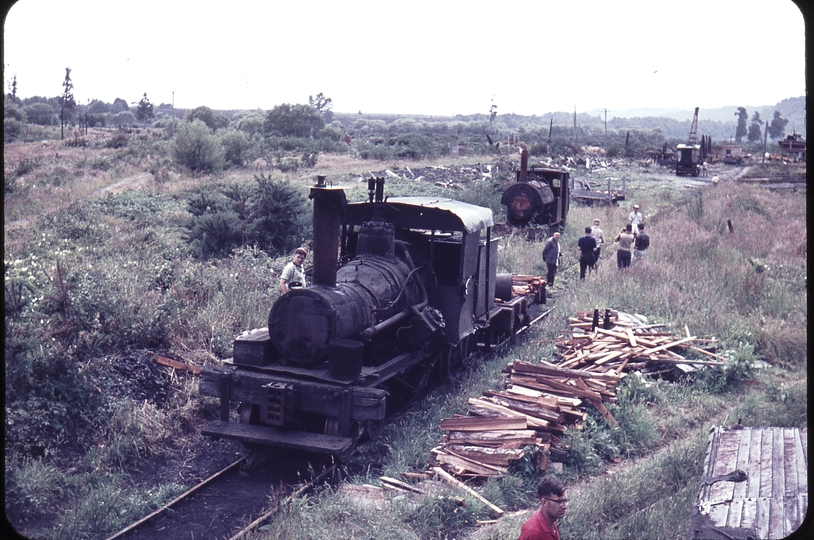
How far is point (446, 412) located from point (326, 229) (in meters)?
2.96

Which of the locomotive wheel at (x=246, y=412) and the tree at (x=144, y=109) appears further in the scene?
the tree at (x=144, y=109)

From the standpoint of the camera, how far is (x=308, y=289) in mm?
7301

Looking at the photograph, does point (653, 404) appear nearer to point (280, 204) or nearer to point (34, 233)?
point (280, 204)

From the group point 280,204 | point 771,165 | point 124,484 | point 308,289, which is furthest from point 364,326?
point 771,165

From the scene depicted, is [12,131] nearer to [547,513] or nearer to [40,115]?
[40,115]

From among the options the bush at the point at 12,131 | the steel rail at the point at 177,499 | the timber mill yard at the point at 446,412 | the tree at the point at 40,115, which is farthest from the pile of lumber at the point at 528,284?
the tree at the point at 40,115

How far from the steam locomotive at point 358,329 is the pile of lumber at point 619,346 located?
1.66 metres

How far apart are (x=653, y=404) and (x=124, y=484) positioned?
670cm

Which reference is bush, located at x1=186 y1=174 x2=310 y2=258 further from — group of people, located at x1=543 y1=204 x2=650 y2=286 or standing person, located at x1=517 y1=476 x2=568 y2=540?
standing person, located at x1=517 y1=476 x2=568 y2=540

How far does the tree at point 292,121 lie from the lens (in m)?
60.8

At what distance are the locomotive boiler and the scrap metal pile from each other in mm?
10562

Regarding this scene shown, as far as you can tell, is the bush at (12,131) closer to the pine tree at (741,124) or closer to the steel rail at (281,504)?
the steel rail at (281,504)

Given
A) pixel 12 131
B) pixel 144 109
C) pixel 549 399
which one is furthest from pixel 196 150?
pixel 144 109

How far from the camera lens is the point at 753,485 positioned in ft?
16.9
